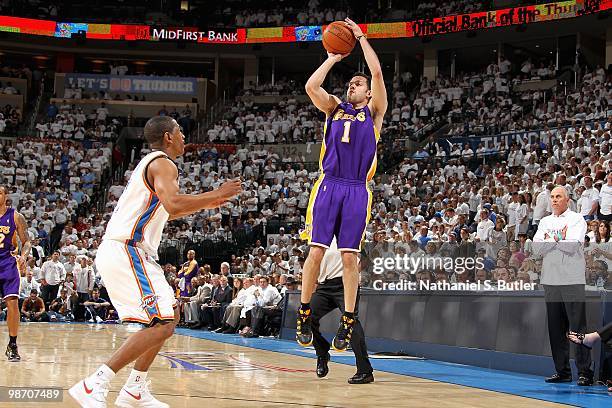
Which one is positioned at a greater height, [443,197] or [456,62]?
[456,62]

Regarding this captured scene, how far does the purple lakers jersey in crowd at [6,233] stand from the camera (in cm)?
866

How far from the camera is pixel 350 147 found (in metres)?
6.41

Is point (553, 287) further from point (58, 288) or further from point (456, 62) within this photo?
point (456, 62)

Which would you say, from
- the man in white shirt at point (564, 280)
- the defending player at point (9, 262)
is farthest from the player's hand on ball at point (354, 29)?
the defending player at point (9, 262)

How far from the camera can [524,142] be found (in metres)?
19.8

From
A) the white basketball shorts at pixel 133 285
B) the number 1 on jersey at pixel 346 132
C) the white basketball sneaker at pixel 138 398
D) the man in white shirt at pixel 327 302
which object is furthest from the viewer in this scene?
the man in white shirt at pixel 327 302

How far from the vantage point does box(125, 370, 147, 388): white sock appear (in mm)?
5010

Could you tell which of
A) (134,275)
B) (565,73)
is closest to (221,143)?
(565,73)

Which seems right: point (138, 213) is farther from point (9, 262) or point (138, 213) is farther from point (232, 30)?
point (232, 30)

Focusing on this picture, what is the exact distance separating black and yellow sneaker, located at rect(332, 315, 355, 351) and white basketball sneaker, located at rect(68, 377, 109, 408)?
198 centimetres

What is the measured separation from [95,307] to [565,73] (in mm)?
18587

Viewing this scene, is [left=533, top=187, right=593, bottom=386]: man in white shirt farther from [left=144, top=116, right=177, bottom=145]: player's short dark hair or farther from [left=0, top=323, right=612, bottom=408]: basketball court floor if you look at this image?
[left=144, top=116, right=177, bottom=145]: player's short dark hair

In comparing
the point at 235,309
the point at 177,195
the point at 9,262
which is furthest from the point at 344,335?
the point at 235,309

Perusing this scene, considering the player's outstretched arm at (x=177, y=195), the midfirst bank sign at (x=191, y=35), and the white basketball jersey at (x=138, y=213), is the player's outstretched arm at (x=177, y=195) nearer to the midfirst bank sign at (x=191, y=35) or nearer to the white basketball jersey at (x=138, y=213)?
the white basketball jersey at (x=138, y=213)
